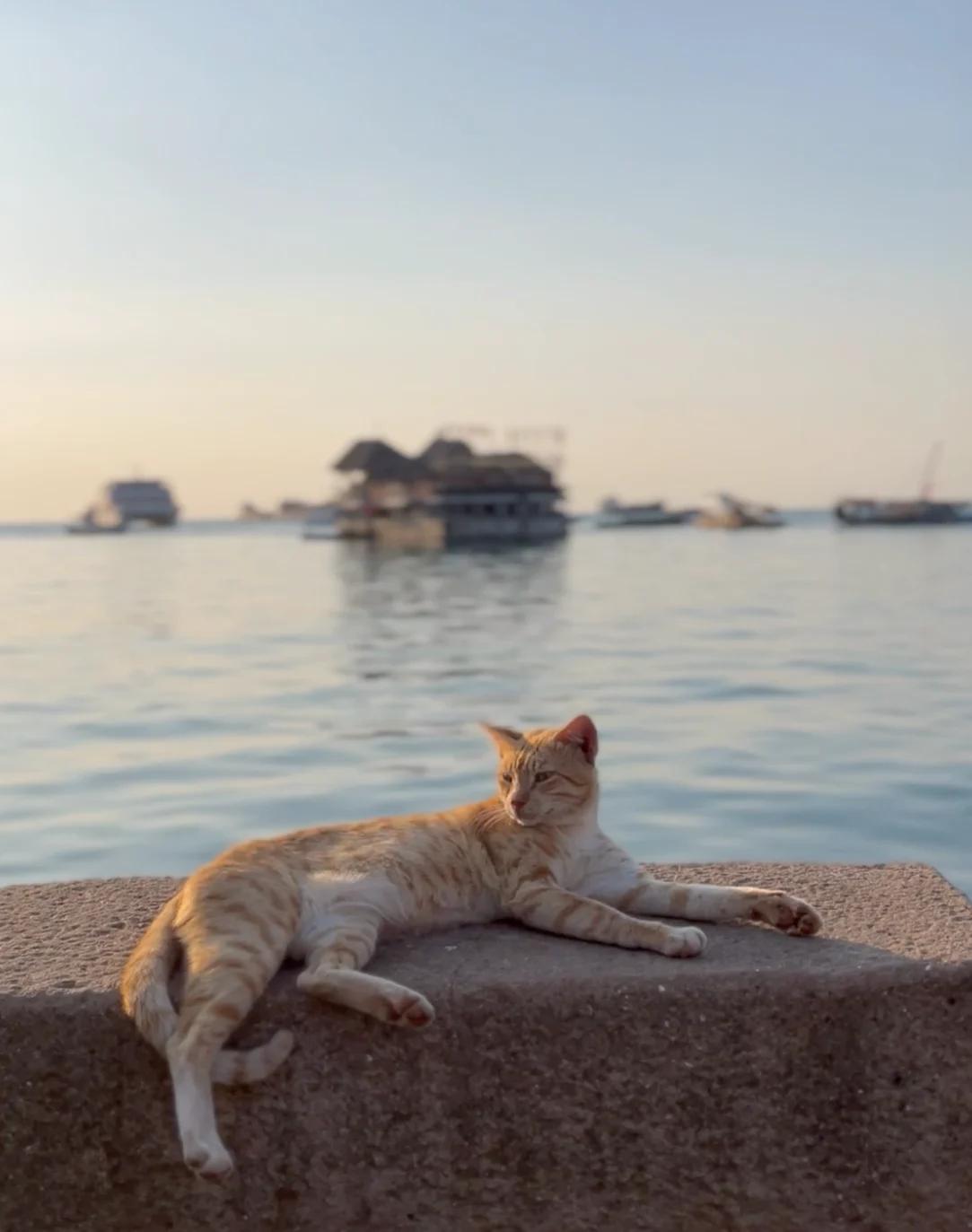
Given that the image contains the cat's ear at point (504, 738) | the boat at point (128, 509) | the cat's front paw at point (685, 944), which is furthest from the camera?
the boat at point (128, 509)

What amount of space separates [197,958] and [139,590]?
102ft

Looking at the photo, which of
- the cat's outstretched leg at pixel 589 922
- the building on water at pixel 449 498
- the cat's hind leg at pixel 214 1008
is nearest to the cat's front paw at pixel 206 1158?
the cat's hind leg at pixel 214 1008

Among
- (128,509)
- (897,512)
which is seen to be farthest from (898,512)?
(128,509)

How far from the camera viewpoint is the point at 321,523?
8794cm

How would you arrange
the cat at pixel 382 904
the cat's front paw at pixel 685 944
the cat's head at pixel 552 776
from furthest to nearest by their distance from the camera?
the cat's head at pixel 552 776 → the cat's front paw at pixel 685 944 → the cat at pixel 382 904

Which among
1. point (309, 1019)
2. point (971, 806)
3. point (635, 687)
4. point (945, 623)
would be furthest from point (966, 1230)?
point (945, 623)

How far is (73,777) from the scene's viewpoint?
968 cm

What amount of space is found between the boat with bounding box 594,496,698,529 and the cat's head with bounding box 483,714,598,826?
10177 centimetres

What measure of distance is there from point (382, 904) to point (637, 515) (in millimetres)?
104409

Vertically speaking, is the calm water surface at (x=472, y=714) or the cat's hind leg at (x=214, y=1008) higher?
the cat's hind leg at (x=214, y=1008)

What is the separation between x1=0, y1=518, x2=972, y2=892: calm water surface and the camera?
26.6ft

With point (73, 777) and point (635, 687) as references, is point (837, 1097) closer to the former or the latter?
point (73, 777)

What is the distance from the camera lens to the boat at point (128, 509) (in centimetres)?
10338

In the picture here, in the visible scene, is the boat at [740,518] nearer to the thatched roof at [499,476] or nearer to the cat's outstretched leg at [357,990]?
the thatched roof at [499,476]
